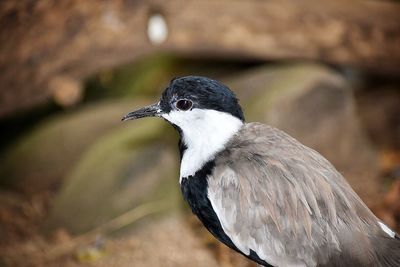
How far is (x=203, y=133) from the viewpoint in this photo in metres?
3.41

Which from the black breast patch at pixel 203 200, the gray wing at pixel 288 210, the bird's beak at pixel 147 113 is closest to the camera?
the gray wing at pixel 288 210

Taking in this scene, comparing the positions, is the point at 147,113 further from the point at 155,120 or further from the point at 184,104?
the point at 155,120

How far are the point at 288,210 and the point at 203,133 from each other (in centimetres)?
57

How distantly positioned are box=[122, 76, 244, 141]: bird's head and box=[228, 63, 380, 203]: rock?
1.67 metres

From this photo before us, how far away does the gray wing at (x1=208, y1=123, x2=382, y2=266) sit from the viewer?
3121mm

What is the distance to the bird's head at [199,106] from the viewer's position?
3.34m

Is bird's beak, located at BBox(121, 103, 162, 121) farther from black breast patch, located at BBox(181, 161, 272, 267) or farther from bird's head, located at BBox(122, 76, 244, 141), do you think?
black breast patch, located at BBox(181, 161, 272, 267)

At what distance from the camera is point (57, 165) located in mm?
6266

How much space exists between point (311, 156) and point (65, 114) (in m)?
4.01

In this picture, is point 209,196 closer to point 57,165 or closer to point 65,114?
point 57,165

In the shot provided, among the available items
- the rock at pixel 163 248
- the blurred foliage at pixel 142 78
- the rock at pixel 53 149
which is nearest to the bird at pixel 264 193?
the rock at pixel 163 248

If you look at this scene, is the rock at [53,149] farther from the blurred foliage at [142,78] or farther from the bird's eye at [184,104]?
the bird's eye at [184,104]

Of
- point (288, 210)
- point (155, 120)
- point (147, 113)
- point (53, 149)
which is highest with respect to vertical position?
point (53, 149)

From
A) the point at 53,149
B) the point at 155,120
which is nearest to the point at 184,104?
the point at 155,120
